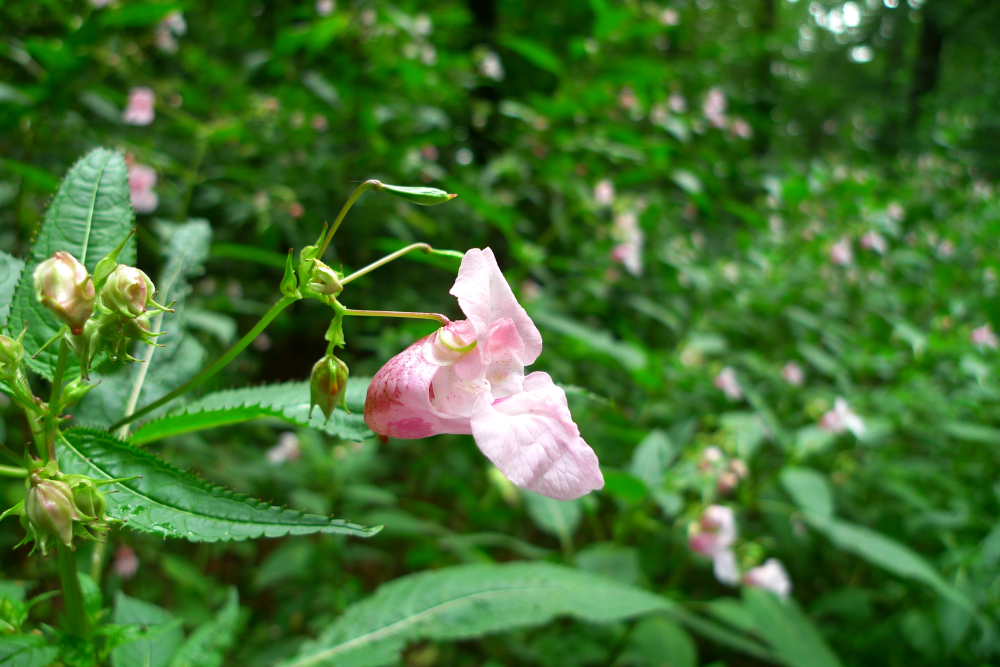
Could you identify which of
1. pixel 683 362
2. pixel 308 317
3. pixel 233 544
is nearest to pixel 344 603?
pixel 233 544

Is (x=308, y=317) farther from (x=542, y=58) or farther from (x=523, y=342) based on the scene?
(x=523, y=342)

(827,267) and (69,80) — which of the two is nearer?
(69,80)

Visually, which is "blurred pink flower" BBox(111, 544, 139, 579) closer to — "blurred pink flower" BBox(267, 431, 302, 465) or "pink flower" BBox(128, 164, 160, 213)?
"blurred pink flower" BBox(267, 431, 302, 465)

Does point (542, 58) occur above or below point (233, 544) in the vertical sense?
above

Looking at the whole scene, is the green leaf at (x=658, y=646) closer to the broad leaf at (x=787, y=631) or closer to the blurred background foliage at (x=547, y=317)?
the blurred background foliage at (x=547, y=317)

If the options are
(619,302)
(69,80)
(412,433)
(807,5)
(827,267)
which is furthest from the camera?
(807,5)

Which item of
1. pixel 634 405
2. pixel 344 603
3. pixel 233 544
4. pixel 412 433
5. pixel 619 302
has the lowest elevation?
pixel 233 544

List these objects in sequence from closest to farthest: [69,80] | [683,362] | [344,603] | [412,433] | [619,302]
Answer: [412,433] → [69,80] → [344,603] → [683,362] → [619,302]
